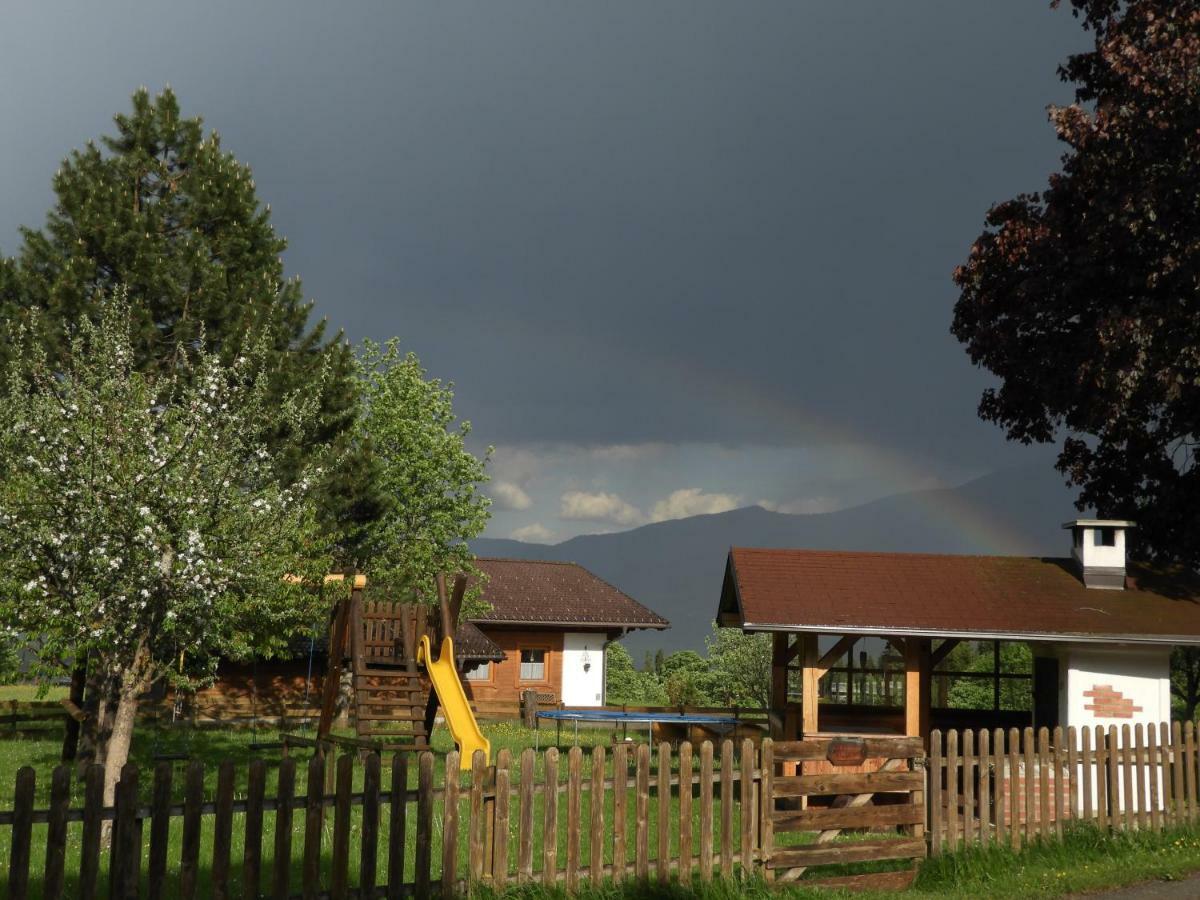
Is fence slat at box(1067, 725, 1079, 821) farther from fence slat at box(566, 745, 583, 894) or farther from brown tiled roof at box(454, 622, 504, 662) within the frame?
brown tiled roof at box(454, 622, 504, 662)

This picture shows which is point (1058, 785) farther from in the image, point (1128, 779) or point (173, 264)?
point (173, 264)

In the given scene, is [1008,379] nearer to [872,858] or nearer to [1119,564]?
[1119,564]

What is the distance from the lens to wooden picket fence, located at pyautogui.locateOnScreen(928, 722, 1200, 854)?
1256 centimetres

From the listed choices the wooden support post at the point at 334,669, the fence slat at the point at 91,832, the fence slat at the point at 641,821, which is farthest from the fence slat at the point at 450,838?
the wooden support post at the point at 334,669

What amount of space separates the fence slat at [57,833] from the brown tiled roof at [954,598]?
11.7 m

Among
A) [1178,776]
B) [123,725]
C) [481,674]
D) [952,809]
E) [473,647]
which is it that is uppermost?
[473,647]

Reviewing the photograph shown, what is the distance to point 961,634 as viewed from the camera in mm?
18203

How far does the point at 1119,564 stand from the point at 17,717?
77.4 ft


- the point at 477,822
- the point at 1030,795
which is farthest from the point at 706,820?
the point at 1030,795

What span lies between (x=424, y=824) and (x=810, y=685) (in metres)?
10.7

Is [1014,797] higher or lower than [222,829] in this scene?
lower

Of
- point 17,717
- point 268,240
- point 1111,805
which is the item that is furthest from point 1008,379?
point 17,717

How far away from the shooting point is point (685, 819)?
35.4ft

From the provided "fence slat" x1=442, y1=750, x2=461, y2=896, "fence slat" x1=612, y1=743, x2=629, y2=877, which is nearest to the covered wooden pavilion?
"fence slat" x1=612, y1=743, x2=629, y2=877
